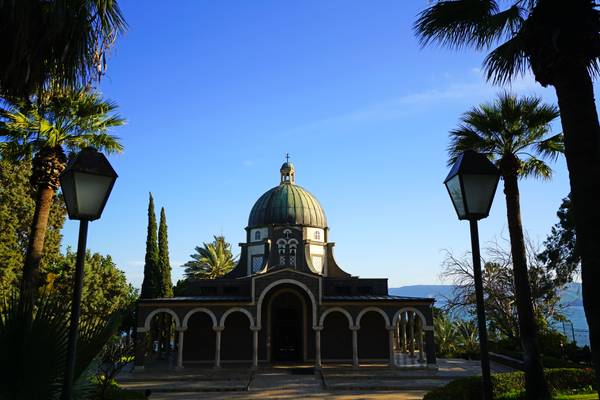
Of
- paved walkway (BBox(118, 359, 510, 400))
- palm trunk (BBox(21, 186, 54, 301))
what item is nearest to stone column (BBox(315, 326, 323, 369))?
paved walkway (BBox(118, 359, 510, 400))

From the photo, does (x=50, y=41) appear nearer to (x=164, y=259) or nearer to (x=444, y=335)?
(x=164, y=259)

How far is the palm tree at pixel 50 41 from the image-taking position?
7.19 meters

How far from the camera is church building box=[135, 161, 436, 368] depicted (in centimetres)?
2995

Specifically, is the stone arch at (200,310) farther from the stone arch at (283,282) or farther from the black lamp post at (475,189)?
the black lamp post at (475,189)

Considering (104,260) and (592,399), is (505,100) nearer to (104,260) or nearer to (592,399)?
(592,399)

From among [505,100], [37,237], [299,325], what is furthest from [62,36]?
[299,325]

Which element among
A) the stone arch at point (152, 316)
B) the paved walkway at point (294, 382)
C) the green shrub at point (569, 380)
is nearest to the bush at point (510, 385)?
the green shrub at point (569, 380)

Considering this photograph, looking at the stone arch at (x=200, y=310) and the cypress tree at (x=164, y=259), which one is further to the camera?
the cypress tree at (x=164, y=259)

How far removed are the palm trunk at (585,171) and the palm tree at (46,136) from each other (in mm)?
13978

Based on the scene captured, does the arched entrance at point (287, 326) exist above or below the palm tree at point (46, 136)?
below

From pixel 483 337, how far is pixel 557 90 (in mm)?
4387

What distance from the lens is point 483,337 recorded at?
5715 mm

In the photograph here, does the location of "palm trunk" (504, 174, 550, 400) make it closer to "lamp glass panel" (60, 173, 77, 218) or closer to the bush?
the bush

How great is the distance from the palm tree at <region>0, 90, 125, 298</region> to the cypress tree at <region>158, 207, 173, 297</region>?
886 inches
